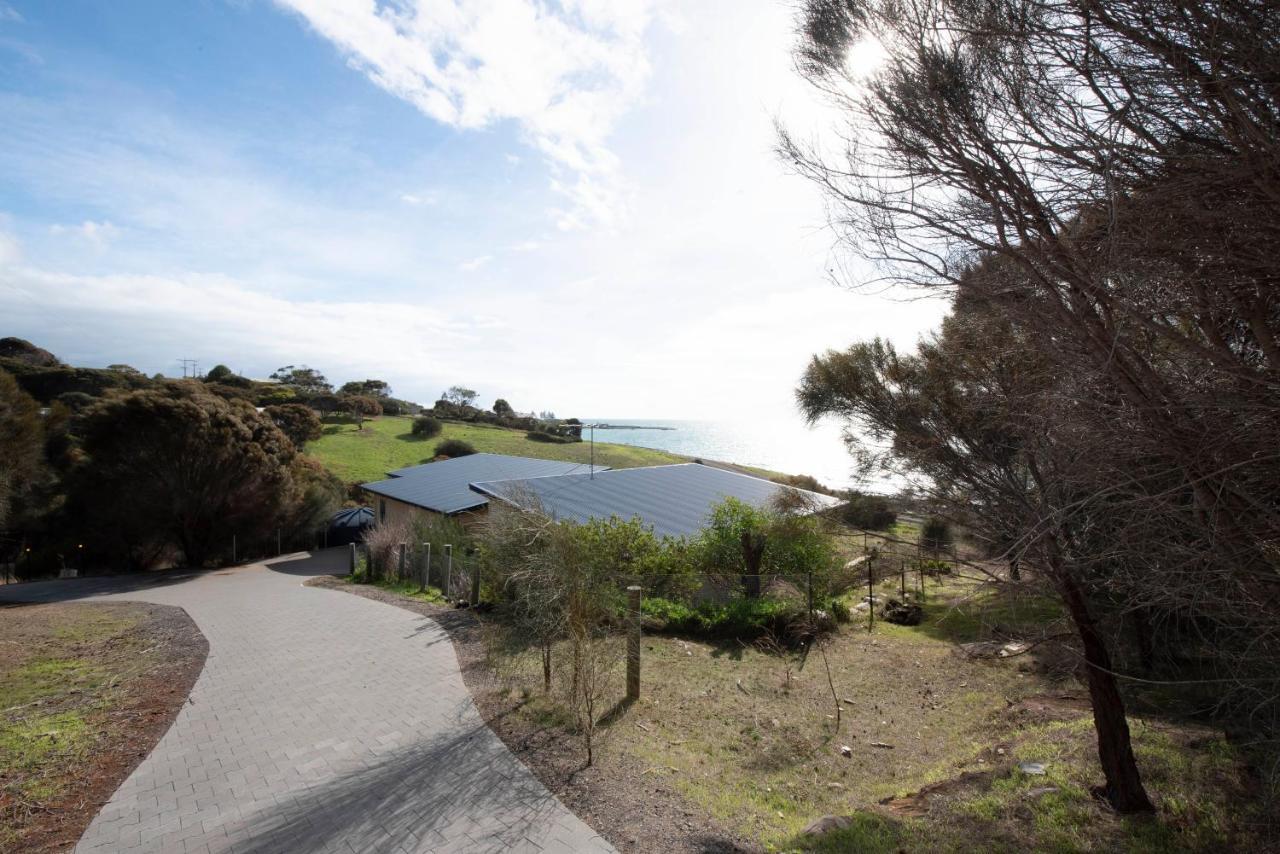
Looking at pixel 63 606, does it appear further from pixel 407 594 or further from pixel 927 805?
pixel 927 805

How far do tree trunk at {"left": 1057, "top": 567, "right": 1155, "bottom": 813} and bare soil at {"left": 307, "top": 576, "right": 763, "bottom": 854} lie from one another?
8.80ft

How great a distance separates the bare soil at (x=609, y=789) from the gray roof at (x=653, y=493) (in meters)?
5.17

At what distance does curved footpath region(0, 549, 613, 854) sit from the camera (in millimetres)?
3869

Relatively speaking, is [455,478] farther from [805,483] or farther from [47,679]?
[47,679]

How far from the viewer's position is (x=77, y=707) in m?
6.11

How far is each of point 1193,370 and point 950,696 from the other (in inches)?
261

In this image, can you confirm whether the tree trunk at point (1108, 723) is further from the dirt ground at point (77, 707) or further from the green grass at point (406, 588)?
the green grass at point (406, 588)

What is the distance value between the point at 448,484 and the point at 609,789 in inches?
680

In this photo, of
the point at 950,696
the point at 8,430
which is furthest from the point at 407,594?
the point at 8,430

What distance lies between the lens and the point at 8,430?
703 inches

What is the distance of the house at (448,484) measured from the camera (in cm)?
1720

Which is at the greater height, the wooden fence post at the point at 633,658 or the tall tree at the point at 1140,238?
the tall tree at the point at 1140,238

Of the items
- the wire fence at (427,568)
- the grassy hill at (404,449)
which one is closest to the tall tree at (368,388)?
the grassy hill at (404,449)

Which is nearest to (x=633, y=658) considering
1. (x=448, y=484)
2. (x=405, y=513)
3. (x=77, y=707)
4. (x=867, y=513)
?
(x=867, y=513)
